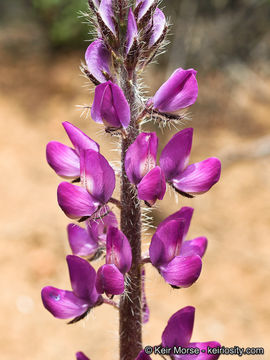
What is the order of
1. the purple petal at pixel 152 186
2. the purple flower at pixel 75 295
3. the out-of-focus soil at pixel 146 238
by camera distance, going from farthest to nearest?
the out-of-focus soil at pixel 146 238 < the purple flower at pixel 75 295 < the purple petal at pixel 152 186

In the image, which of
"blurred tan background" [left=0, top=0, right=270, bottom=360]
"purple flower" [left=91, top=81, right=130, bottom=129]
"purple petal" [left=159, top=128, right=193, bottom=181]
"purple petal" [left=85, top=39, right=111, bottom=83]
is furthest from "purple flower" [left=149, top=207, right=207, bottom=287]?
"blurred tan background" [left=0, top=0, right=270, bottom=360]

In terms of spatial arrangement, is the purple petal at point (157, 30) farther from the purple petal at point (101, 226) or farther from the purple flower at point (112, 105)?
the purple petal at point (101, 226)

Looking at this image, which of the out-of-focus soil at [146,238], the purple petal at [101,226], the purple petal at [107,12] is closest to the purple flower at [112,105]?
the purple petal at [107,12]

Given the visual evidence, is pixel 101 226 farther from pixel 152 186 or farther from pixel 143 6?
pixel 143 6

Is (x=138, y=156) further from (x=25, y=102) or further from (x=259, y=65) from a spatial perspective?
(x=259, y=65)

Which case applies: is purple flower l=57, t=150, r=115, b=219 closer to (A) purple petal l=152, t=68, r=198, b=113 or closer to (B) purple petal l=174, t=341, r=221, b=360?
(A) purple petal l=152, t=68, r=198, b=113

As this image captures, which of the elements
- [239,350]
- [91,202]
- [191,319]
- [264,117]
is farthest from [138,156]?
[264,117]

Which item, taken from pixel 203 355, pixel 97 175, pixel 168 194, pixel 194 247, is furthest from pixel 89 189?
pixel 168 194
